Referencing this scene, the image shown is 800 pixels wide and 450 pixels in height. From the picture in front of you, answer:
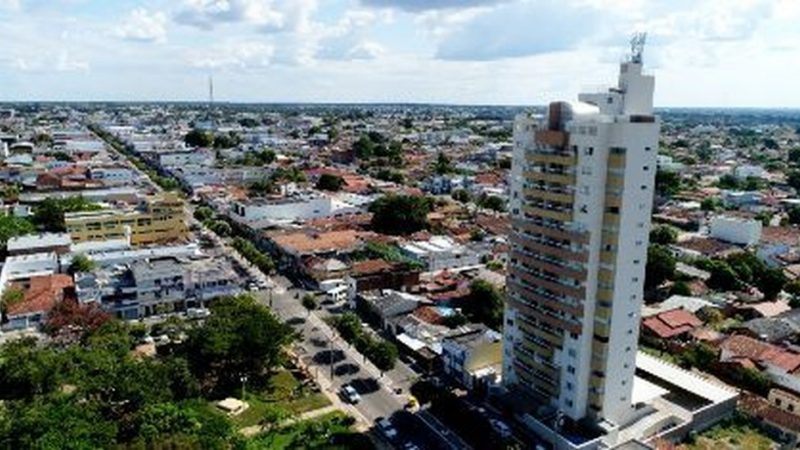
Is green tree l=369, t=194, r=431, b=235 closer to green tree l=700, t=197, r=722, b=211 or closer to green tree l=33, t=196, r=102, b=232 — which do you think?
green tree l=33, t=196, r=102, b=232

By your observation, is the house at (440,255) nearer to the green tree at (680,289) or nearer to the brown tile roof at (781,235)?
the green tree at (680,289)

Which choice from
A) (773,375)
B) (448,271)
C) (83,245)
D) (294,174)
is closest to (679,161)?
(294,174)

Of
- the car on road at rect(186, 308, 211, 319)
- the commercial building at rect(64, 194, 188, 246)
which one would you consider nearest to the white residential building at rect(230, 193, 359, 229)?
the commercial building at rect(64, 194, 188, 246)

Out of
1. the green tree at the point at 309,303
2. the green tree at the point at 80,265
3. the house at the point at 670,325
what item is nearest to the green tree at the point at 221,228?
the green tree at the point at 80,265

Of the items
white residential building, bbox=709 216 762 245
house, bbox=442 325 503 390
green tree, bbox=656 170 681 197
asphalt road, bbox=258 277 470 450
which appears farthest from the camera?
green tree, bbox=656 170 681 197

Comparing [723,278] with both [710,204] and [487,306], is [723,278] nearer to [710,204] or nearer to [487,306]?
[487,306]
